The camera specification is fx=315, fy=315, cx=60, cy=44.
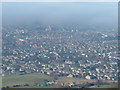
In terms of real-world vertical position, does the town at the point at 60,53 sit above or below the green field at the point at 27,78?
above

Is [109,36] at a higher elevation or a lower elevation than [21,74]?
higher

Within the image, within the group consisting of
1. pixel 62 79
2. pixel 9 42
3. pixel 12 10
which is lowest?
pixel 62 79

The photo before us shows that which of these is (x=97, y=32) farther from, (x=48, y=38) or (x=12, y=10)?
(x=12, y=10)

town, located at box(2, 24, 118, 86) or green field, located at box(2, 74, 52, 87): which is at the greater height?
town, located at box(2, 24, 118, 86)

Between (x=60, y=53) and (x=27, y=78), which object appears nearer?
(x=27, y=78)

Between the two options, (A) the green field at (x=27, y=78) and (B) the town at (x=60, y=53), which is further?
(B) the town at (x=60, y=53)

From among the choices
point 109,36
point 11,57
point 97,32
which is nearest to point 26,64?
point 11,57

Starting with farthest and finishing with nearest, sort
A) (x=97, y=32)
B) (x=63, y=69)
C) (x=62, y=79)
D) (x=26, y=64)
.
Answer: (x=97, y=32)
(x=26, y=64)
(x=63, y=69)
(x=62, y=79)

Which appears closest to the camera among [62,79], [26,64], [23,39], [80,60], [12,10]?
[62,79]

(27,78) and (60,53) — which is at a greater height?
(60,53)

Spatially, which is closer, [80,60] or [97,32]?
[80,60]

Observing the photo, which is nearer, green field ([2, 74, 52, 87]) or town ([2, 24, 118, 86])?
green field ([2, 74, 52, 87])
